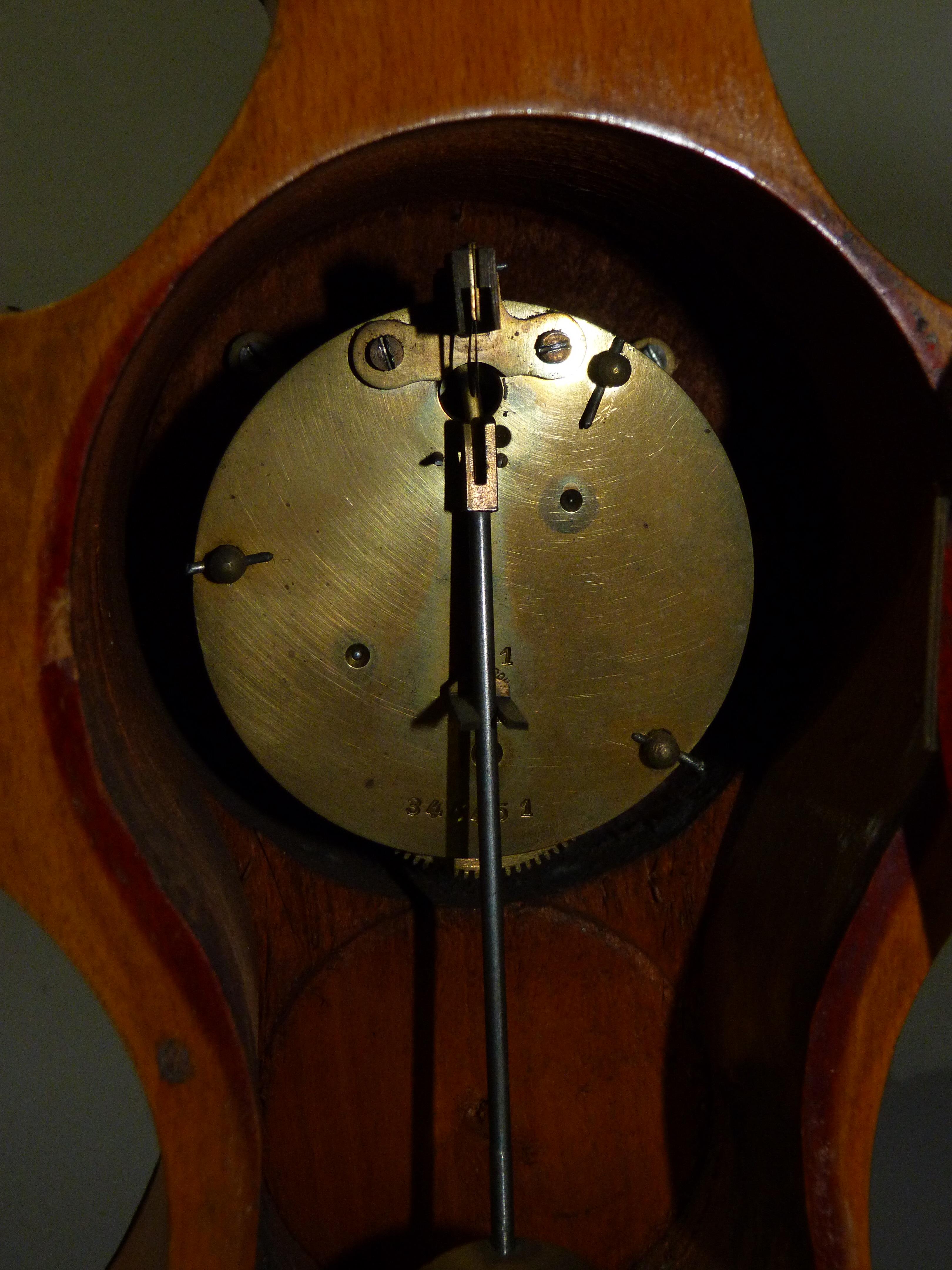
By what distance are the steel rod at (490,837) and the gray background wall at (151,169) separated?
2.85 feet

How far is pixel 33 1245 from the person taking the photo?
5.28ft

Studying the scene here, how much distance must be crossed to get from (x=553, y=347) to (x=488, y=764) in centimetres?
28

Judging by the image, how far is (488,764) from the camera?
0.93 meters

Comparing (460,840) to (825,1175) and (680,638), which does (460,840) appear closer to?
(680,638)

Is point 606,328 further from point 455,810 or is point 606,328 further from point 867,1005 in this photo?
point 867,1005

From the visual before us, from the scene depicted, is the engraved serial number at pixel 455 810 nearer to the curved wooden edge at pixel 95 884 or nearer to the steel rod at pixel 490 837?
the steel rod at pixel 490 837

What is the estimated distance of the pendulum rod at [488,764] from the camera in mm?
920

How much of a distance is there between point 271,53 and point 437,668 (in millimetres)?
402

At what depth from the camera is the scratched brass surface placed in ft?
3.15

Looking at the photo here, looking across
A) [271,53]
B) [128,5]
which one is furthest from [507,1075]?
[128,5]

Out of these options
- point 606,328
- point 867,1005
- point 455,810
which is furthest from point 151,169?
point 867,1005

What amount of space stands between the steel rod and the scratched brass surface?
6 cm

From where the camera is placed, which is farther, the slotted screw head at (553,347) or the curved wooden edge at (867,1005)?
the slotted screw head at (553,347)

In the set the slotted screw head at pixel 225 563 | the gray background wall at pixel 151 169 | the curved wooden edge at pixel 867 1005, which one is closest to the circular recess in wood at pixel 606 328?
the slotted screw head at pixel 225 563
